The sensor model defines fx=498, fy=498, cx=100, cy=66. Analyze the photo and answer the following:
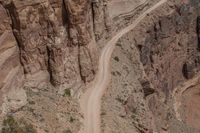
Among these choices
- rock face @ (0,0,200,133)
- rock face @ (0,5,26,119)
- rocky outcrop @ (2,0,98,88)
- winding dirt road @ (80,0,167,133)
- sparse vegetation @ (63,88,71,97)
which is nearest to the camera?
rock face @ (0,5,26,119)

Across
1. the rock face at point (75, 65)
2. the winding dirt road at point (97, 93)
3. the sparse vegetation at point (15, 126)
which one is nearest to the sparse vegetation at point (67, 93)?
the rock face at point (75, 65)

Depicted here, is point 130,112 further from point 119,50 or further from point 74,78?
point 119,50

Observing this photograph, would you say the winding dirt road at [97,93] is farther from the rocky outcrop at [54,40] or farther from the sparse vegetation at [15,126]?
the sparse vegetation at [15,126]

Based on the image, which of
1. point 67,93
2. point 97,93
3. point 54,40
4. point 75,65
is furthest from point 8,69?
point 97,93

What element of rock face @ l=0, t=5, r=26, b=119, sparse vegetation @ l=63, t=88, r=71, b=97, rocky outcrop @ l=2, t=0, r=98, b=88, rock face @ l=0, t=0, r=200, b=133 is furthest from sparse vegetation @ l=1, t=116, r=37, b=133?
sparse vegetation @ l=63, t=88, r=71, b=97

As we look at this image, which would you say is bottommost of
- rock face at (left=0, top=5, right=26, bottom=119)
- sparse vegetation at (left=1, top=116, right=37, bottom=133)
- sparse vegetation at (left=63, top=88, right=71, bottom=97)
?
sparse vegetation at (left=1, top=116, right=37, bottom=133)

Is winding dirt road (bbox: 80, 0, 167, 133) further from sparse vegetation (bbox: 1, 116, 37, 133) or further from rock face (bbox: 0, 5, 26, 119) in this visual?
rock face (bbox: 0, 5, 26, 119)

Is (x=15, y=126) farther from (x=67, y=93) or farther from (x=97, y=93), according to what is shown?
(x=97, y=93)
